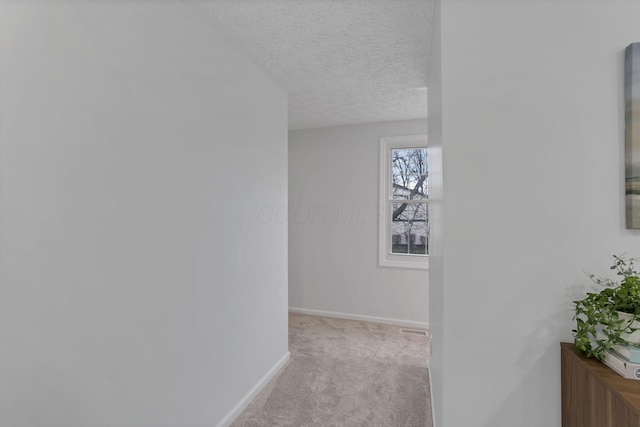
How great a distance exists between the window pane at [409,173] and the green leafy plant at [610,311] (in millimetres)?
2853

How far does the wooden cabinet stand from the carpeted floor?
3.93 ft

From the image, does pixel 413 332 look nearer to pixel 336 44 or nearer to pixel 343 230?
pixel 343 230

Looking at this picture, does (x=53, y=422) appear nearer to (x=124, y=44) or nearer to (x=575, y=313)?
(x=124, y=44)

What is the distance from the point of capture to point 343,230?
4.19 m

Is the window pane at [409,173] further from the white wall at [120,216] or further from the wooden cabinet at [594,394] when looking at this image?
the wooden cabinet at [594,394]

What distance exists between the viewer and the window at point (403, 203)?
12.9ft

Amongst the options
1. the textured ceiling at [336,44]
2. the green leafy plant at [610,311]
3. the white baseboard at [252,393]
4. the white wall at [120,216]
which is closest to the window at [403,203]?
the textured ceiling at [336,44]

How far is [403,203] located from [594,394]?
3.13m

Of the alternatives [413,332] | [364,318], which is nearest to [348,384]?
[413,332]

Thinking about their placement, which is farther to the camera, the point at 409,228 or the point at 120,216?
the point at 409,228

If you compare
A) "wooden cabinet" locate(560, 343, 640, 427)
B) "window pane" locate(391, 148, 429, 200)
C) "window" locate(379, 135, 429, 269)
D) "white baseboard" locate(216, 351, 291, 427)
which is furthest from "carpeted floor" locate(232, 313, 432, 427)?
"window pane" locate(391, 148, 429, 200)

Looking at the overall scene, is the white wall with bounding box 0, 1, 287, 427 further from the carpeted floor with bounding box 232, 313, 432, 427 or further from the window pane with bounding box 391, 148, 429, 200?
the window pane with bounding box 391, 148, 429, 200

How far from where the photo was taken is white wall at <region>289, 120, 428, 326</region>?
392 cm

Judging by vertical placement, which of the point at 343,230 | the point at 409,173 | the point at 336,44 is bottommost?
the point at 343,230
